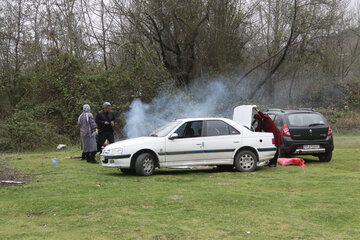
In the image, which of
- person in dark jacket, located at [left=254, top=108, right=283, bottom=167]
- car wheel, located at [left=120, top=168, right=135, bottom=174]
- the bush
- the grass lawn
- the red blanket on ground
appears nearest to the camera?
the grass lawn

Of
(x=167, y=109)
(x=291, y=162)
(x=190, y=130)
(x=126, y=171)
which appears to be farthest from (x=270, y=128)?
(x=167, y=109)

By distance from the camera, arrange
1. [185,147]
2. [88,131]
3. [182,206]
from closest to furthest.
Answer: [182,206]
[185,147]
[88,131]

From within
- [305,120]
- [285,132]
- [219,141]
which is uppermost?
[305,120]

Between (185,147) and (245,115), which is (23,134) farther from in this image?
(185,147)

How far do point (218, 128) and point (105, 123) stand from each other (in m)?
3.81

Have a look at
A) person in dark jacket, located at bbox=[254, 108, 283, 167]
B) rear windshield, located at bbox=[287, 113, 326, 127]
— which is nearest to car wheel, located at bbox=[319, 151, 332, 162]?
rear windshield, located at bbox=[287, 113, 326, 127]

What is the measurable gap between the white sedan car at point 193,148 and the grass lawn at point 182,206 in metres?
0.40

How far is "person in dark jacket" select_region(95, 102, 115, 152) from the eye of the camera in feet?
43.0

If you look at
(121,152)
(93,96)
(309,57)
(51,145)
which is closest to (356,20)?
(309,57)

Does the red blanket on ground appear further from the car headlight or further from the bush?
the bush

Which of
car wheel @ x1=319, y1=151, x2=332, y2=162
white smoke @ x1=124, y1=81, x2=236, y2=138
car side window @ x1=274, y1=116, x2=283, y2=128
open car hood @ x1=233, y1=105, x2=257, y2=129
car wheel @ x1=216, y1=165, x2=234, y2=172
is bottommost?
car wheel @ x1=216, y1=165, x2=234, y2=172

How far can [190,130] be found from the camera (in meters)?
10.9

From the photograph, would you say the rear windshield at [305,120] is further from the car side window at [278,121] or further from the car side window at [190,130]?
the car side window at [190,130]

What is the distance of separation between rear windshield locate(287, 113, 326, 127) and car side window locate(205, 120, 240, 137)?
9.52ft
